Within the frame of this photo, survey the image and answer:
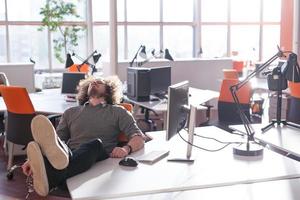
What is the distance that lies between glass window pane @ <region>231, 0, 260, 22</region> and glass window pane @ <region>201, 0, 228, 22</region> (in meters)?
0.25

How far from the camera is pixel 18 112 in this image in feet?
15.1

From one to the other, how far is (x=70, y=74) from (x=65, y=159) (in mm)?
3178

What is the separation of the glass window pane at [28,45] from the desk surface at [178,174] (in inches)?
302

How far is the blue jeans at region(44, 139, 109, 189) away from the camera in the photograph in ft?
8.00

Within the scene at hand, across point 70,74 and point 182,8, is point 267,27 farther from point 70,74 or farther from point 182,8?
point 70,74

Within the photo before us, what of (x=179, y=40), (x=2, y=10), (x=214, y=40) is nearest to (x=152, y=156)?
(x=2, y=10)

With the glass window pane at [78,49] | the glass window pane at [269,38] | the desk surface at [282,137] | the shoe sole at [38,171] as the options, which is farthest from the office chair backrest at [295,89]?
the glass window pane at [269,38]

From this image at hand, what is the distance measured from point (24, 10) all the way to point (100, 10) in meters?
1.73

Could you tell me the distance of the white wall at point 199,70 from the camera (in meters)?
7.97

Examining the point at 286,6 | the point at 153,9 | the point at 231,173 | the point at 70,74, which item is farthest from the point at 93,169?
the point at 286,6

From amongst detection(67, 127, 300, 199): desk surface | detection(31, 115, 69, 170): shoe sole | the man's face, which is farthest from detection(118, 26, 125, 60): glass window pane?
detection(31, 115, 69, 170): shoe sole

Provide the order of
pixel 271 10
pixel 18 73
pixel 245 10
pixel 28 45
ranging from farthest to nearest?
1. pixel 271 10
2. pixel 245 10
3. pixel 28 45
4. pixel 18 73

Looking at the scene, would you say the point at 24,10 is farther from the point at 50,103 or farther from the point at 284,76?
the point at 284,76

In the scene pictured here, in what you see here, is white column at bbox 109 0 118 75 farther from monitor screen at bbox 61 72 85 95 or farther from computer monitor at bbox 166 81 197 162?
computer monitor at bbox 166 81 197 162
